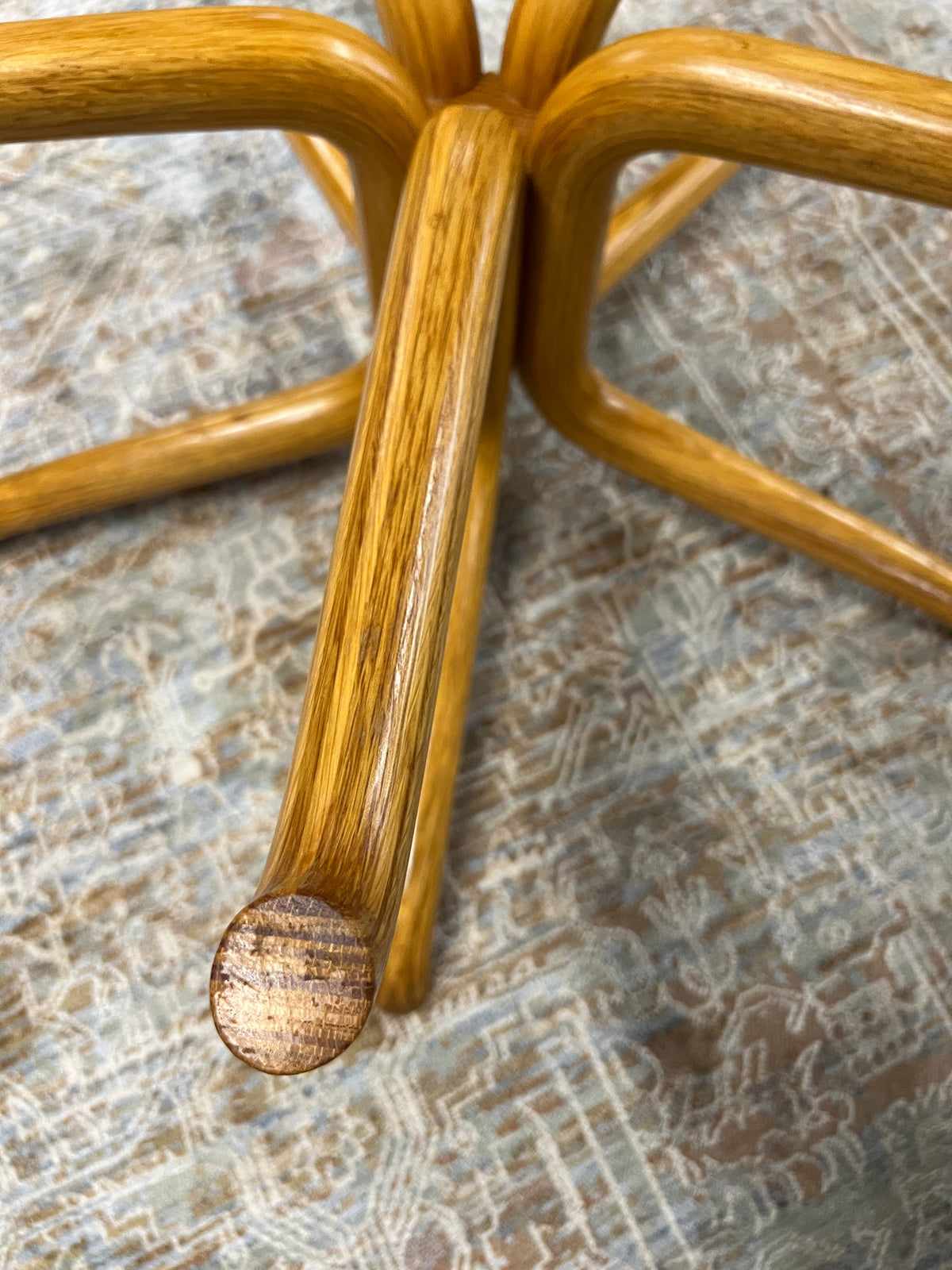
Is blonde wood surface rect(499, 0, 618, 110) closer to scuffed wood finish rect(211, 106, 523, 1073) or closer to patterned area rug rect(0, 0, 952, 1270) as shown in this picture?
scuffed wood finish rect(211, 106, 523, 1073)

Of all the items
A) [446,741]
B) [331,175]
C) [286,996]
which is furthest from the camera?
[331,175]

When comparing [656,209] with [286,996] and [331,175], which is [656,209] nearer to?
[331,175]

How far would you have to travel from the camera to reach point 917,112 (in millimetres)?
449

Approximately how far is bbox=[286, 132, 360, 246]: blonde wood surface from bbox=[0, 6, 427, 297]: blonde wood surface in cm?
34

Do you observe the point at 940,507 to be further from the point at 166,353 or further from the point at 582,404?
the point at 166,353

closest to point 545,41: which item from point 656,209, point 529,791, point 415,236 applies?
point 415,236

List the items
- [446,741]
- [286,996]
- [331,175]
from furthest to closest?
1. [331,175]
2. [446,741]
3. [286,996]

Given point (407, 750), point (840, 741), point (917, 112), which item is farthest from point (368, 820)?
point (840, 741)

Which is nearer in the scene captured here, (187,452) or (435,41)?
(435,41)

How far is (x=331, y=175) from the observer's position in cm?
91

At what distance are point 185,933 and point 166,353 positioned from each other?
506 millimetres

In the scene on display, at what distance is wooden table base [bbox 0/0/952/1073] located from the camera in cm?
37

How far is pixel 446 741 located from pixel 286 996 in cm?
41

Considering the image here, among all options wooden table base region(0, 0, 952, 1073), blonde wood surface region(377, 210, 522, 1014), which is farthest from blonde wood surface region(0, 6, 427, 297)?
blonde wood surface region(377, 210, 522, 1014)
